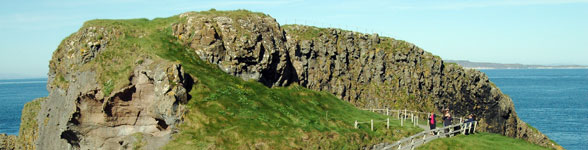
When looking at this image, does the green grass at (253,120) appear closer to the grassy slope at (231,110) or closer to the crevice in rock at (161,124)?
the grassy slope at (231,110)

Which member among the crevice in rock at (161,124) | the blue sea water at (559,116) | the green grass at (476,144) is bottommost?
the blue sea water at (559,116)

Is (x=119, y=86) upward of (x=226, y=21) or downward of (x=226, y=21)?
downward

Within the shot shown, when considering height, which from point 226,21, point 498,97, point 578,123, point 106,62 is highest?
point 226,21

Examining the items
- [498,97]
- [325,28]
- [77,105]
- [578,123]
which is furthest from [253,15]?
[578,123]

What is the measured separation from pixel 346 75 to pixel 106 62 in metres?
31.2

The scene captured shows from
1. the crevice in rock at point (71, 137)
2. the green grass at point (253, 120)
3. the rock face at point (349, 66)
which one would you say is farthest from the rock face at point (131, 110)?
the rock face at point (349, 66)

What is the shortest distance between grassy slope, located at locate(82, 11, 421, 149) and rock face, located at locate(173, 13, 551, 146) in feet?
8.64

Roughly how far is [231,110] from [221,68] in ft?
36.6

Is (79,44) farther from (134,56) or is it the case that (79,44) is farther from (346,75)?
(346,75)

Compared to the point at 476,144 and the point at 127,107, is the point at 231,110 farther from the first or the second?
the point at 476,144

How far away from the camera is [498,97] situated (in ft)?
246

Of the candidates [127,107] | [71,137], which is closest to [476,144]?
[127,107]

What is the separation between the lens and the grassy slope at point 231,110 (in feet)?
112

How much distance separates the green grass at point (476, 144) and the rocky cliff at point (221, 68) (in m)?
17.6
